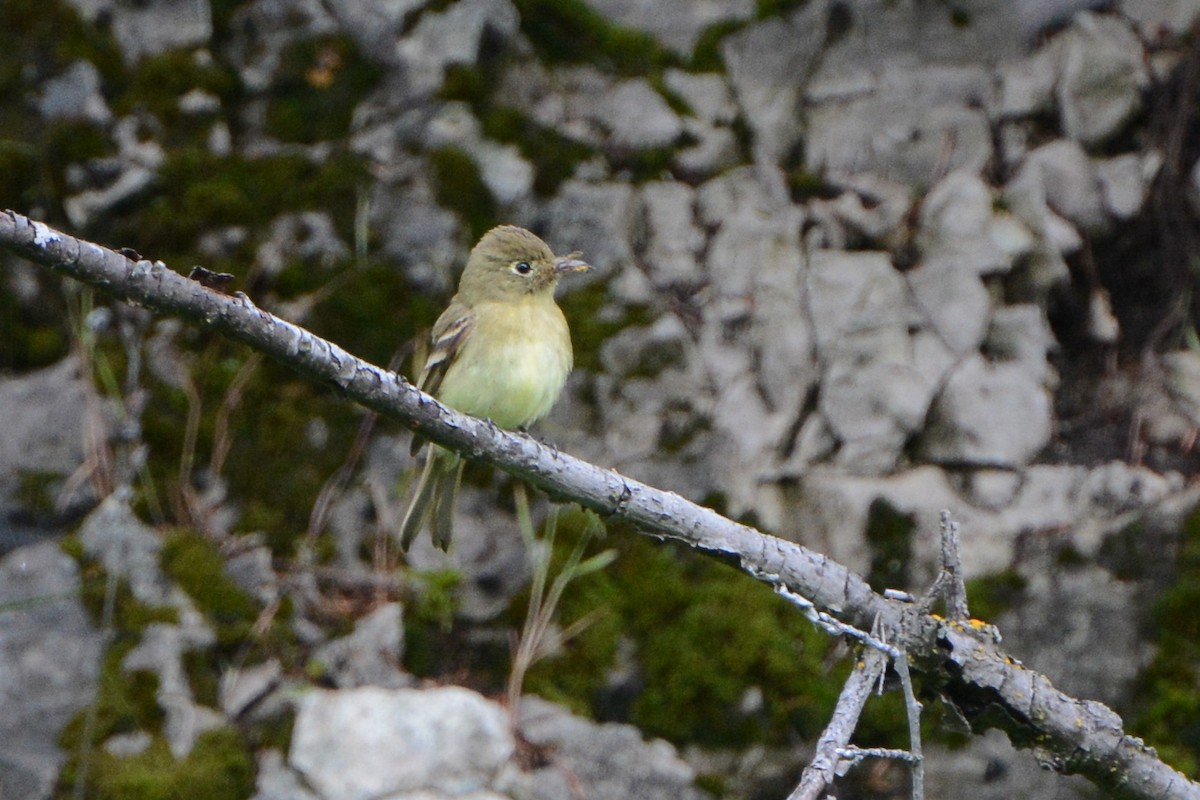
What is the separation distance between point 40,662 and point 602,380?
9.30 feet

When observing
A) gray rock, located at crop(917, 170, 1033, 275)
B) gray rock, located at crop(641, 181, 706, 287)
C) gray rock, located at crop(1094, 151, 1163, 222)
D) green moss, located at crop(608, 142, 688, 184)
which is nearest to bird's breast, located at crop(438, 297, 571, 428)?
gray rock, located at crop(641, 181, 706, 287)

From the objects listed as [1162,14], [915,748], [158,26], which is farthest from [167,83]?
[915,748]

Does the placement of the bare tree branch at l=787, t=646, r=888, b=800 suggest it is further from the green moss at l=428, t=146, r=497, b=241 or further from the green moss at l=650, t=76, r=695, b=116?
the green moss at l=650, t=76, r=695, b=116

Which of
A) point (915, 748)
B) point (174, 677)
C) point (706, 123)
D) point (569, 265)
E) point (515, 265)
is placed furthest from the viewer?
point (706, 123)

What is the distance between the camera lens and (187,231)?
708 centimetres

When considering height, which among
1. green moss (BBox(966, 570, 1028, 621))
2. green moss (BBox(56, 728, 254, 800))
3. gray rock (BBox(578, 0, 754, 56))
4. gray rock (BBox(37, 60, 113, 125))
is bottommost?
green moss (BBox(56, 728, 254, 800))

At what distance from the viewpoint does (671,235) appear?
7.44m

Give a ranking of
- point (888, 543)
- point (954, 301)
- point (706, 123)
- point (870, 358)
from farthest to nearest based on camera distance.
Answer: point (706, 123) → point (954, 301) → point (870, 358) → point (888, 543)

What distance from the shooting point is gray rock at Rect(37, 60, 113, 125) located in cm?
727

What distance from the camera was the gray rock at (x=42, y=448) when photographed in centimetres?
620

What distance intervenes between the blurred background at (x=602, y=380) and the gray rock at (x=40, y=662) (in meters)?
0.02

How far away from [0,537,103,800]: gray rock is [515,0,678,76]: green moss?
3926mm

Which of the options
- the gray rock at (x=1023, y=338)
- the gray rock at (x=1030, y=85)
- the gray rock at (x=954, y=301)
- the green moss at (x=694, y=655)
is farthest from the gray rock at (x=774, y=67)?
the green moss at (x=694, y=655)

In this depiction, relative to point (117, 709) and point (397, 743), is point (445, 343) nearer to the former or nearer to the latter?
point (397, 743)
